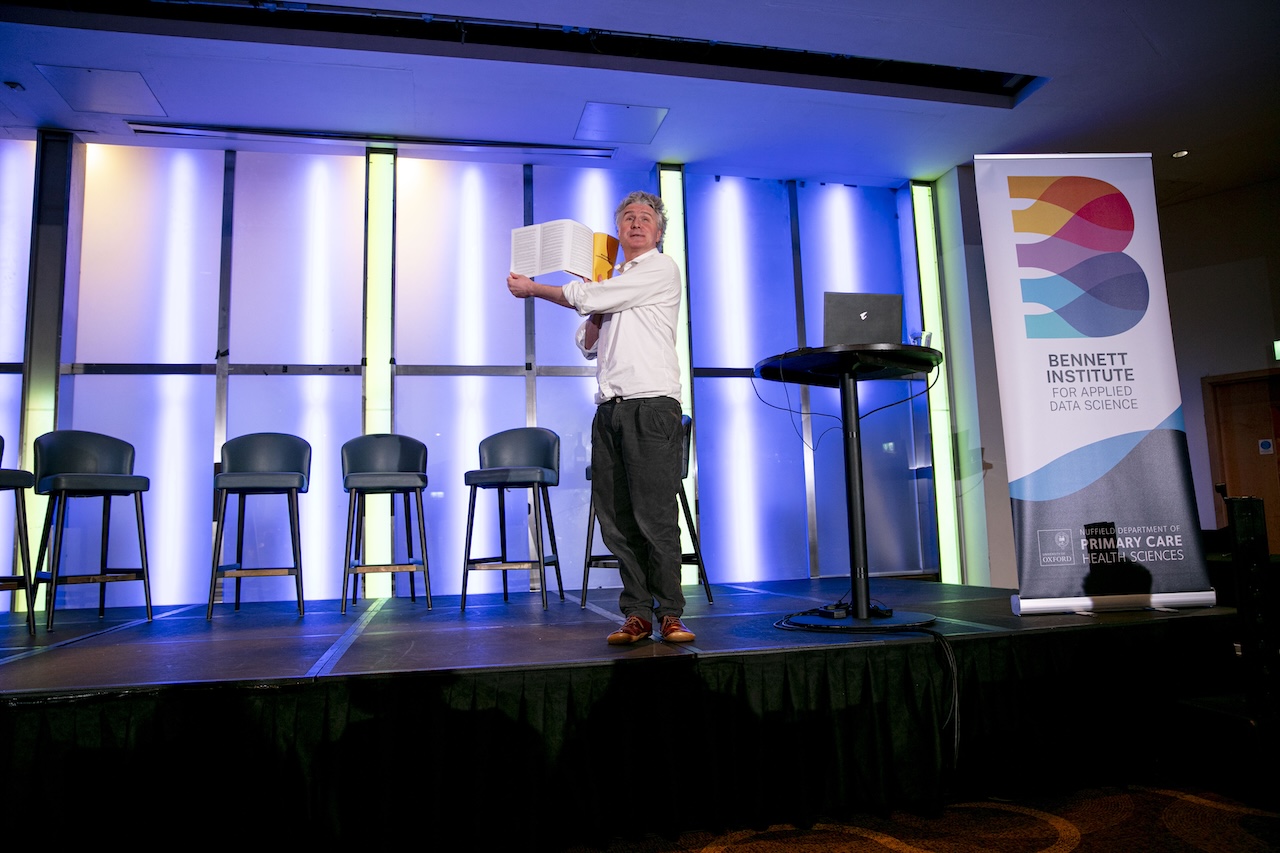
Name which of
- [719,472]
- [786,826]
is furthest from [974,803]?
[719,472]

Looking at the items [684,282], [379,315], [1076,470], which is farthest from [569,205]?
[1076,470]

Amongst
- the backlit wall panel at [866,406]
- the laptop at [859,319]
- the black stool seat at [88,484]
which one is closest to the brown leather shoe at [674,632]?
the laptop at [859,319]

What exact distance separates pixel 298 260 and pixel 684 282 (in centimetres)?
273

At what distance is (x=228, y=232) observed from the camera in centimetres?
556

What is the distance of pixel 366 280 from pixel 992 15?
418cm

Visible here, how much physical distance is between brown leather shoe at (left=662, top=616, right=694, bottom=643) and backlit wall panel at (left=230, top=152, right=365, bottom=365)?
395 cm

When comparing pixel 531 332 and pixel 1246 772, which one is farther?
pixel 531 332

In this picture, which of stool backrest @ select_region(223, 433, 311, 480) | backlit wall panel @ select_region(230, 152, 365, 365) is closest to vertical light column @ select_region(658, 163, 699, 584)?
backlit wall panel @ select_region(230, 152, 365, 365)

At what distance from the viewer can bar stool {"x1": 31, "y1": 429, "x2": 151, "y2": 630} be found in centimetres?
349

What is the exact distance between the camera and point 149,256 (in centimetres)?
546

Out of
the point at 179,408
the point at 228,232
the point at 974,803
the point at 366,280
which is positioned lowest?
the point at 974,803

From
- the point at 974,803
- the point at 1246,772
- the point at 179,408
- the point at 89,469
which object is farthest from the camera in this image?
the point at 179,408

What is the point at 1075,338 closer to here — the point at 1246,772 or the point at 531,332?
the point at 1246,772

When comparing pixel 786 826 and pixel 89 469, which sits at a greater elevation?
pixel 89 469
